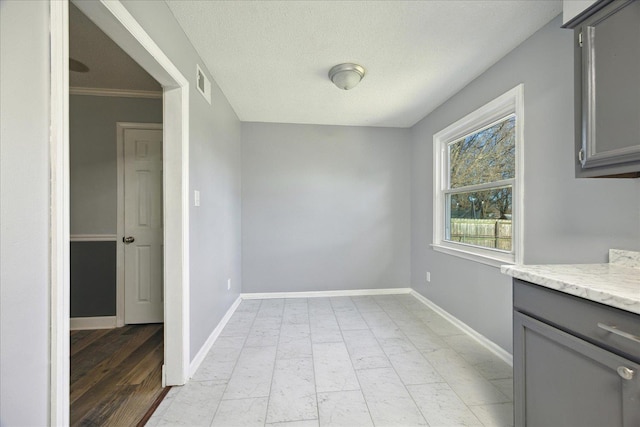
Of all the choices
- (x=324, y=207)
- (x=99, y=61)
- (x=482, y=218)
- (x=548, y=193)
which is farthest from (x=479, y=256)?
(x=99, y=61)

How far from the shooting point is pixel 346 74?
7.22 ft

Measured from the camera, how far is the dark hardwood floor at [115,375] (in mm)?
1509

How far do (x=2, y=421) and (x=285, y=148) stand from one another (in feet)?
10.8

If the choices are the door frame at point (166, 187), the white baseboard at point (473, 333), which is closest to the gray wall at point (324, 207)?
the white baseboard at point (473, 333)

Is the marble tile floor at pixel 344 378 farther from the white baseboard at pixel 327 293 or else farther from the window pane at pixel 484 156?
the window pane at pixel 484 156

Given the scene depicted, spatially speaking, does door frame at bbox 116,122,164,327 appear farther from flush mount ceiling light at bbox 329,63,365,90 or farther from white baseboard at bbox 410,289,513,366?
white baseboard at bbox 410,289,513,366

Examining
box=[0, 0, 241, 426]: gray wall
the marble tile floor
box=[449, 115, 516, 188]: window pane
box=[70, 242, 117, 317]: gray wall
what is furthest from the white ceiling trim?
box=[449, 115, 516, 188]: window pane

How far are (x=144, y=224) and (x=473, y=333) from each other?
347 centimetres

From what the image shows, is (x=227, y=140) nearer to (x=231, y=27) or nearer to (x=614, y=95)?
(x=231, y=27)

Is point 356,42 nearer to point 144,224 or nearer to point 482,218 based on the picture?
point 482,218

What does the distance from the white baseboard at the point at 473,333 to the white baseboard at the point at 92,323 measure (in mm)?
3567

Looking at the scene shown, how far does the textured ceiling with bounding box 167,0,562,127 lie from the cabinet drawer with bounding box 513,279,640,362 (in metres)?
1.67

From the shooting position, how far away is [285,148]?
3.61 meters

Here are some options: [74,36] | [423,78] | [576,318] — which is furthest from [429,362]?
[74,36]
